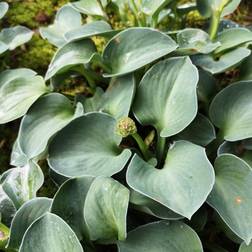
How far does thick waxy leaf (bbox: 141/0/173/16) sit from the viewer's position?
169 cm

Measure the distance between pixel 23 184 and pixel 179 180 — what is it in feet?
1.71

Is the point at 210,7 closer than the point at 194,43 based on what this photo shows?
No

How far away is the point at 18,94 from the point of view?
1.72m

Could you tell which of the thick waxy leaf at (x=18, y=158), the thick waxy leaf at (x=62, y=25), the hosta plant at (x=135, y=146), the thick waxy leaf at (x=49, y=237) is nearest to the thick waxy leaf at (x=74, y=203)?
the hosta plant at (x=135, y=146)

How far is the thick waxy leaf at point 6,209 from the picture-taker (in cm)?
152

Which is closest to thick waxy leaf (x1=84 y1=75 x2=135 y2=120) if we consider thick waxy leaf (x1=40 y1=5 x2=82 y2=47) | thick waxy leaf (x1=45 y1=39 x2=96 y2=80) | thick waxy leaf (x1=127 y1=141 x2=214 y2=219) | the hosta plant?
the hosta plant

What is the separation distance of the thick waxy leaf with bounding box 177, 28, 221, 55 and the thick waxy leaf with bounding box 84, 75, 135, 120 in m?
0.22

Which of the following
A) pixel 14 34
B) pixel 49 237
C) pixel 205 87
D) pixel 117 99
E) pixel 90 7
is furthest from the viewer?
pixel 14 34

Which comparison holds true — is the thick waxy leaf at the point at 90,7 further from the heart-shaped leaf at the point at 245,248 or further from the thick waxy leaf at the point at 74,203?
the heart-shaped leaf at the point at 245,248

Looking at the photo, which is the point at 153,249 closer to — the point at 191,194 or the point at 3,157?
the point at 191,194

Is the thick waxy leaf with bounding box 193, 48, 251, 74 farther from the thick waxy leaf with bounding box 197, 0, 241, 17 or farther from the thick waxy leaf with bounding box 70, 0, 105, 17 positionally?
the thick waxy leaf with bounding box 70, 0, 105, 17

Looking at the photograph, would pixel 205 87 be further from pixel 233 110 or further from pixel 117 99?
pixel 117 99

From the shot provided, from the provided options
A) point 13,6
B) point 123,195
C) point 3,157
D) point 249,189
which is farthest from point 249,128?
point 13,6

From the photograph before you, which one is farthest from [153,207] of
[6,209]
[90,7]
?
[90,7]
